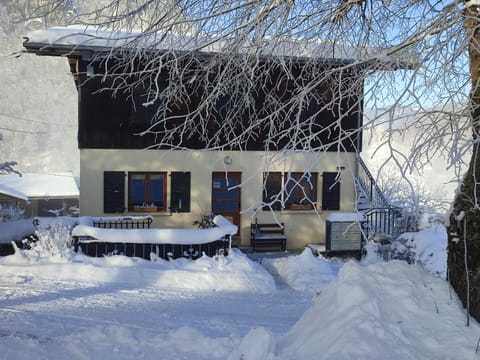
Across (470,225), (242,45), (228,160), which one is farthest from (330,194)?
(470,225)

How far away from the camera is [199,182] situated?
43.8 ft

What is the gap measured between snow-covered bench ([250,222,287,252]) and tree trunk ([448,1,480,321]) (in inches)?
357

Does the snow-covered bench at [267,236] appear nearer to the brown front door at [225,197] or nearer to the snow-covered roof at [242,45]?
the brown front door at [225,197]

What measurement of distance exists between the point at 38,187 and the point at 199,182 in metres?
17.8

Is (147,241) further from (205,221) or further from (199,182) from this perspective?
(199,182)

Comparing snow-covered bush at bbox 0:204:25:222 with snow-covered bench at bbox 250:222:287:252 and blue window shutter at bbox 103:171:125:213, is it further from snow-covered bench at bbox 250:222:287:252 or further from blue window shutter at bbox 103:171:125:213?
snow-covered bench at bbox 250:222:287:252

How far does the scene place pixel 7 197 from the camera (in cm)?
2375

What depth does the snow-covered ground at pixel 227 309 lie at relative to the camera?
346cm

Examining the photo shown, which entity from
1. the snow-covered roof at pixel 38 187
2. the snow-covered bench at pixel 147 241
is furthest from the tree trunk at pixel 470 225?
the snow-covered roof at pixel 38 187

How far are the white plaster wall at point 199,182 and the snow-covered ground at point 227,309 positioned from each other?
9.16 ft

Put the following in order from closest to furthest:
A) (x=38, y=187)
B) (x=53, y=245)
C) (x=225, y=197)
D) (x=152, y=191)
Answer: (x=53, y=245) → (x=152, y=191) → (x=225, y=197) → (x=38, y=187)

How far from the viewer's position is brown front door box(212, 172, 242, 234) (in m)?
13.6

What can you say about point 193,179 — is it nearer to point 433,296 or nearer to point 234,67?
point 234,67

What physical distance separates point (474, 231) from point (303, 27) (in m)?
3.06
